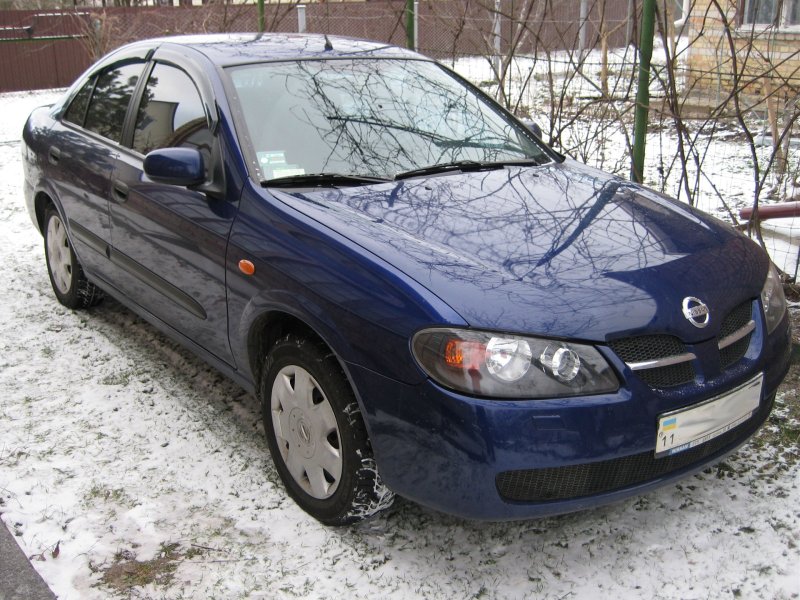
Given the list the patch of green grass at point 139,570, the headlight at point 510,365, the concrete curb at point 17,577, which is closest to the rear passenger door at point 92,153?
the concrete curb at point 17,577

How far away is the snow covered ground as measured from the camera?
2744mm

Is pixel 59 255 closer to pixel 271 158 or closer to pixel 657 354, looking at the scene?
pixel 271 158

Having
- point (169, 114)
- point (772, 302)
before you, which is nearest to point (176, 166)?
point (169, 114)

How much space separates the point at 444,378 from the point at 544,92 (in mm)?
5279

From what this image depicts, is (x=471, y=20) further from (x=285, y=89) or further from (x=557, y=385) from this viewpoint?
(x=557, y=385)

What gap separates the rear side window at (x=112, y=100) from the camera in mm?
4293

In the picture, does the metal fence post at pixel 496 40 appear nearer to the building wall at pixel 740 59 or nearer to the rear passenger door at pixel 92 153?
the building wall at pixel 740 59

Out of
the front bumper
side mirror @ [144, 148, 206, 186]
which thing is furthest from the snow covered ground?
side mirror @ [144, 148, 206, 186]

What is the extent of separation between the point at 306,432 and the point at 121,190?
70.2 inches

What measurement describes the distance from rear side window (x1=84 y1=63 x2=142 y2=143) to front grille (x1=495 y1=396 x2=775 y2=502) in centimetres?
285

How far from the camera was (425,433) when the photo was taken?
249 centimetres

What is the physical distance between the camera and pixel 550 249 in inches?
112

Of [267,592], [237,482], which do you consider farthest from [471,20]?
[267,592]

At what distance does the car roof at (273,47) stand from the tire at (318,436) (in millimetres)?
1474
